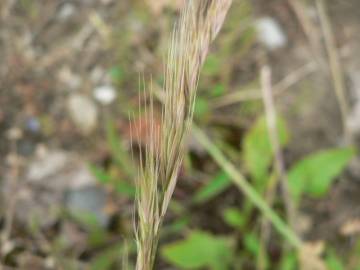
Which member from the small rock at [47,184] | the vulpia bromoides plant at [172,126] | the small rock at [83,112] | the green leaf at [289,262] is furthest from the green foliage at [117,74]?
the vulpia bromoides plant at [172,126]

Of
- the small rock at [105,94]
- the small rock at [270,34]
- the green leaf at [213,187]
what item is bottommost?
the green leaf at [213,187]

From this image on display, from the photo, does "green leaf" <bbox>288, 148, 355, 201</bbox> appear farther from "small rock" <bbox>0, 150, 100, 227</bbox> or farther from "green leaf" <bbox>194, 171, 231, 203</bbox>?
"small rock" <bbox>0, 150, 100, 227</bbox>

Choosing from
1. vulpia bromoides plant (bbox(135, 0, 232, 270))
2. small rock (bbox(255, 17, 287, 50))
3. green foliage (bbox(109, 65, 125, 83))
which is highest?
small rock (bbox(255, 17, 287, 50))

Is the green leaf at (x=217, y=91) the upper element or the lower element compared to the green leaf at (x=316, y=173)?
upper

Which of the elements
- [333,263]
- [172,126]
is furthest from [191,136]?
[172,126]

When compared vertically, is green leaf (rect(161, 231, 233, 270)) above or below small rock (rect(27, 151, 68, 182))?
below


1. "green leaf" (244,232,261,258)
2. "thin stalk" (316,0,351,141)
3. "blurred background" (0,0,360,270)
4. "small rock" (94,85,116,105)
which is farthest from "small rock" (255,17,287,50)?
"green leaf" (244,232,261,258)

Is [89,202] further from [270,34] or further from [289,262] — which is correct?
[270,34]

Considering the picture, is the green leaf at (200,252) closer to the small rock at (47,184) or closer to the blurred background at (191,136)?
the blurred background at (191,136)

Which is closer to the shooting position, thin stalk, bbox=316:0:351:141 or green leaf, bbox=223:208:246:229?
green leaf, bbox=223:208:246:229
